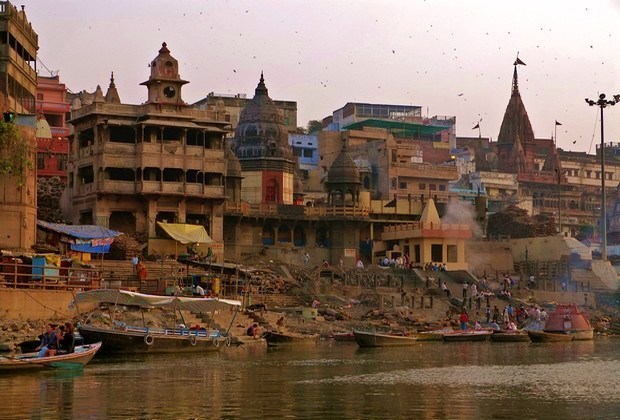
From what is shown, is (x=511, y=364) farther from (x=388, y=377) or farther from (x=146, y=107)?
(x=146, y=107)

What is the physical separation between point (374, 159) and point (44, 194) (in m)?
25.2

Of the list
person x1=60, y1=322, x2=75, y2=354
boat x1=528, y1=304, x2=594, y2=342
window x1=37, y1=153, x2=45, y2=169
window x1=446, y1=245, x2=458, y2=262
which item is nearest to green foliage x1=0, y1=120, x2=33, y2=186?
person x1=60, y1=322, x2=75, y2=354

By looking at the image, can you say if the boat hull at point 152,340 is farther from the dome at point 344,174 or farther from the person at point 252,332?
the dome at point 344,174

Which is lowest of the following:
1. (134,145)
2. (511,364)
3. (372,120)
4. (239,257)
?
(511,364)

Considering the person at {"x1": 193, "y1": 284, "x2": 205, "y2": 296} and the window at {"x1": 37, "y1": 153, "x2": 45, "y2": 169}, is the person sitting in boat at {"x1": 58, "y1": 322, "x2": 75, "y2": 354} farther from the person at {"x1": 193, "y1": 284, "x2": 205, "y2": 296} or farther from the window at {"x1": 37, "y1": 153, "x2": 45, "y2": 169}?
the window at {"x1": 37, "y1": 153, "x2": 45, "y2": 169}

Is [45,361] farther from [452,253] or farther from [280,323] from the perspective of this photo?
[452,253]

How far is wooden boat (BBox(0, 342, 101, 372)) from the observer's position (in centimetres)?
2656

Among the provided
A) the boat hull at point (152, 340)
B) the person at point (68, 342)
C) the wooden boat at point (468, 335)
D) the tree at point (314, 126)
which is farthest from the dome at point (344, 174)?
the tree at point (314, 126)

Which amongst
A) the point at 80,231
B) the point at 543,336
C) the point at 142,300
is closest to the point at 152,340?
the point at 142,300

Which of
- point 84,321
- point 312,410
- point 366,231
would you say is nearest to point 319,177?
point 366,231

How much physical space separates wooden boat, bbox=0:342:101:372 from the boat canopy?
5.23 metres

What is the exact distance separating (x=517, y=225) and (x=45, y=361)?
161 ft

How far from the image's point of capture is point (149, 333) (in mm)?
33844

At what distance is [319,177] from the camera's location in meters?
81.6
